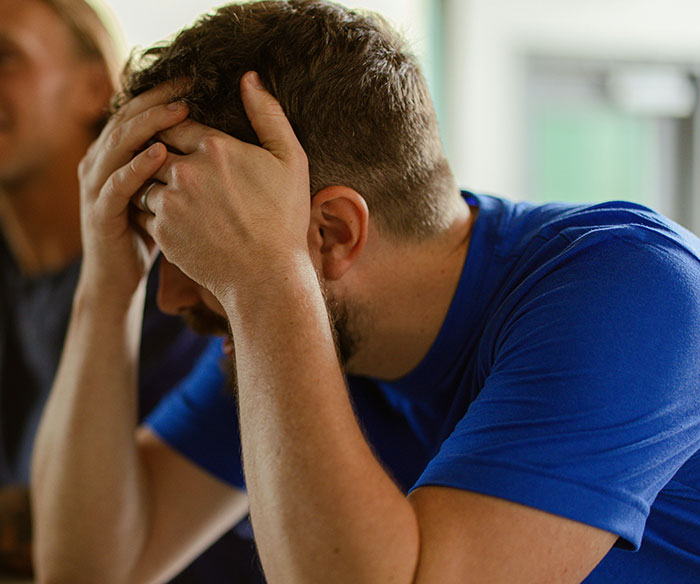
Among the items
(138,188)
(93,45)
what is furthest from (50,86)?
(138,188)

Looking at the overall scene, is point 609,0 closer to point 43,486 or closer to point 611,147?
point 611,147

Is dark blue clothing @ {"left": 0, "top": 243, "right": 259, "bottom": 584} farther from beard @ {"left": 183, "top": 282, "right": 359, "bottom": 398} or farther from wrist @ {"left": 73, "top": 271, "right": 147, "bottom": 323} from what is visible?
beard @ {"left": 183, "top": 282, "right": 359, "bottom": 398}

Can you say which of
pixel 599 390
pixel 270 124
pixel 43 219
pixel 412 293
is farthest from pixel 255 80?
pixel 43 219

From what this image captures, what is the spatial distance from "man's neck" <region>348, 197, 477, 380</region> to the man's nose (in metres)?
0.19

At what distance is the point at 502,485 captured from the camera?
583 millimetres

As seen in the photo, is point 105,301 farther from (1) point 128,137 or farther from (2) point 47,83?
(2) point 47,83

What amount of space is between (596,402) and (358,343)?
0.33 m

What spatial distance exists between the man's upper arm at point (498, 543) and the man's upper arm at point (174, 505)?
22.1 inches

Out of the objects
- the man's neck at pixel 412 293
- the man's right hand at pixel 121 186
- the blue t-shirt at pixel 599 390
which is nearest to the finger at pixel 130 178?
the man's right hand at pixel 121 186

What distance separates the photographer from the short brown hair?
77 cm

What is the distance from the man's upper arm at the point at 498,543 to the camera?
575 mm

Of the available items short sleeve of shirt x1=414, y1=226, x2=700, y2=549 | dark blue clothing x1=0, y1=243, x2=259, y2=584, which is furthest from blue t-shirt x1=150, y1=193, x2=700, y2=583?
dark blue clothing x1=0, y1=243, x2=259, y2=584

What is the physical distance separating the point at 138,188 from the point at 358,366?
0.32 meters

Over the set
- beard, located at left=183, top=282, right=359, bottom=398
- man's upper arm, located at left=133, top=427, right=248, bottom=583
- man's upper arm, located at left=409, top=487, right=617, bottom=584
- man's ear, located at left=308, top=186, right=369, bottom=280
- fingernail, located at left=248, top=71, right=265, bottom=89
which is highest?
fingernail, located at left=248, top=71, right=265, bottom=89
